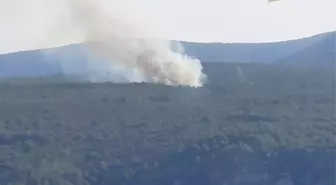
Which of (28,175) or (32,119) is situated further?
(32,119)

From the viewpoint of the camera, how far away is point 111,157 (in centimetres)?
2600

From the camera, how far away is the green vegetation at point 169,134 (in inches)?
959

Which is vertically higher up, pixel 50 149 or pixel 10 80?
pixel 10 80

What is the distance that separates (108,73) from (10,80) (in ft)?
29.8

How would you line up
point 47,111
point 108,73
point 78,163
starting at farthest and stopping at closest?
point 108,73
point 47,111
point 78,163

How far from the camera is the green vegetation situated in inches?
959

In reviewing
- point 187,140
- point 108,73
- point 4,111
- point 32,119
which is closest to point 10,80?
point 108,73

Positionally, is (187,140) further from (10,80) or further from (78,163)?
(10,80)

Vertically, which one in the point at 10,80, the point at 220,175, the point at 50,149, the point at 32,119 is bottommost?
the point at 220,175

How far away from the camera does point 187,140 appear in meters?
28.5

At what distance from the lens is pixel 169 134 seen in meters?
29.7

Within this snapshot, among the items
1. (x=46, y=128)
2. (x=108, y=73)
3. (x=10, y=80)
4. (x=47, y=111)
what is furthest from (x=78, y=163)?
(x=108, y=73)

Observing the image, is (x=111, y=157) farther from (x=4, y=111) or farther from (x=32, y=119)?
(x=4, y=111)

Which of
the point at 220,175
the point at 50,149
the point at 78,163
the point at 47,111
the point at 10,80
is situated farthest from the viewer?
→ the point at 10,80
